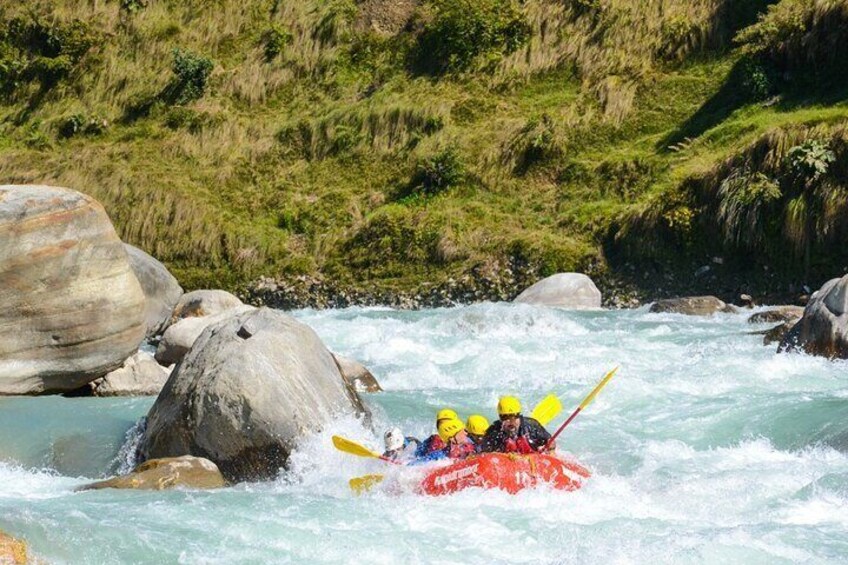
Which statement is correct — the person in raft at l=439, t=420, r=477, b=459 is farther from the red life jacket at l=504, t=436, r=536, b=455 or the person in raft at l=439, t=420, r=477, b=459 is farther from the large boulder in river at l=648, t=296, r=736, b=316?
the large boulder in river at l=648, t=296, r=736, b=316

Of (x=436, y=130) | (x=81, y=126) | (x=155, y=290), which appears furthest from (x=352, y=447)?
(x=81, y=126)

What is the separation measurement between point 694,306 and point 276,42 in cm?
1495

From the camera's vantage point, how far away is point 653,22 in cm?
2308

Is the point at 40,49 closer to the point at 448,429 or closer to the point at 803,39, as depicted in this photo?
the point at 803,39

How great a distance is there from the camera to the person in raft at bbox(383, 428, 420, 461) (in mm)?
7719

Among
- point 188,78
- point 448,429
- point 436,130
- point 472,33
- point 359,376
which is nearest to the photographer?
point 448,429

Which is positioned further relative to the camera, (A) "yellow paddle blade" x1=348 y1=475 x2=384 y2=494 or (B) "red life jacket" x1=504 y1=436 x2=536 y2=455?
(B) "red life jacket" x1=504 y1=436 x2=536 y2=455

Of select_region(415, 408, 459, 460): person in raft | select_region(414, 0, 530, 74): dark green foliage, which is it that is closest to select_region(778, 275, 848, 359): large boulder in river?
select_region(415, 408, 459, 460): person in raft

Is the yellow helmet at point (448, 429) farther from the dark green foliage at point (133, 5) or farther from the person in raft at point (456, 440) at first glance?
the dark green foliage at point (133, 5)

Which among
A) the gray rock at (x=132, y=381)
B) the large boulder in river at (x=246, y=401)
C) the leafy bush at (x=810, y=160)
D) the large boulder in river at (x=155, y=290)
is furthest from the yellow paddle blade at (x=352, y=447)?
the leafy bush at (x=810, y=160)

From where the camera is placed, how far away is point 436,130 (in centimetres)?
2305

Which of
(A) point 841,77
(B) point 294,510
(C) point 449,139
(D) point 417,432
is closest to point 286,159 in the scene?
(C) point 449,139

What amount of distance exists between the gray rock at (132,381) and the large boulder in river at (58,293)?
276mm

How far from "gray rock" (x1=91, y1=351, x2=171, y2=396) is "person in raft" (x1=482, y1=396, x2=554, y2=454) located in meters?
4.52
